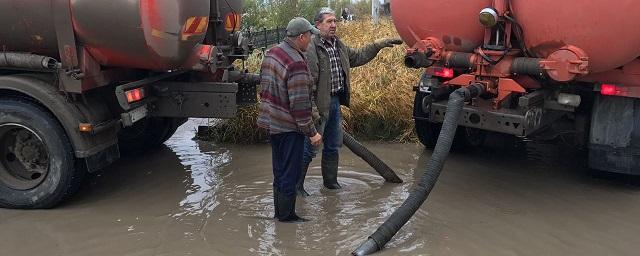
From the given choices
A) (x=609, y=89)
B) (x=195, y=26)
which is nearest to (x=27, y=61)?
(x=195, y=26)

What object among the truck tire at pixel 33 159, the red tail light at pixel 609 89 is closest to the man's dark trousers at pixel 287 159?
the truck tire at pixel 33 159

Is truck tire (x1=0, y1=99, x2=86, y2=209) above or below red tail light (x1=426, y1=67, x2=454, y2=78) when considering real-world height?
below

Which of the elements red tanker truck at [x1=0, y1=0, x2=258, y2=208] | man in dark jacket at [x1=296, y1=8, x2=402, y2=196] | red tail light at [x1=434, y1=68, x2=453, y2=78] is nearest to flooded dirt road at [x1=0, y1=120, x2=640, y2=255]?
man in dark jacket at [x1=296, y1=8, x2=402, y2=196]

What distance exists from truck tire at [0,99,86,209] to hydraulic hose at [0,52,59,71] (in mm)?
290

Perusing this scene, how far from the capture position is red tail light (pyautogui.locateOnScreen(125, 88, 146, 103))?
459 cm

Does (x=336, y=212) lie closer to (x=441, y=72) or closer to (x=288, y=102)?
(x=288, y=102)

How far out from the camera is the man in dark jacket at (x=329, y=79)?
463cm

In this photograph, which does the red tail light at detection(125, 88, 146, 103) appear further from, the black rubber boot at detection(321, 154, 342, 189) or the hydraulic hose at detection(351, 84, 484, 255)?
the hydraulic hose at detection(351, 84, 484, 255)

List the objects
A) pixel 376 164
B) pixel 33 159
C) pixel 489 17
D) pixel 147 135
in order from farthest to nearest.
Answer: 1. pixel 147 135
2. pixel 376 164
3. pixel 33 159
4. pixel 489 17

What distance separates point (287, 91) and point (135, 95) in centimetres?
140

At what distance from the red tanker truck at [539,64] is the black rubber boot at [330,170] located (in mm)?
930

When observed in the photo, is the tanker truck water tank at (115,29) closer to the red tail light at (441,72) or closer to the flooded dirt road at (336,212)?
the flooded dirt road at (336,212)

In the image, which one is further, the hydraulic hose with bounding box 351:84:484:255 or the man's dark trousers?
the man's dark trousers

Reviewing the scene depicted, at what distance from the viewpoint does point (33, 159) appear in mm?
4859
